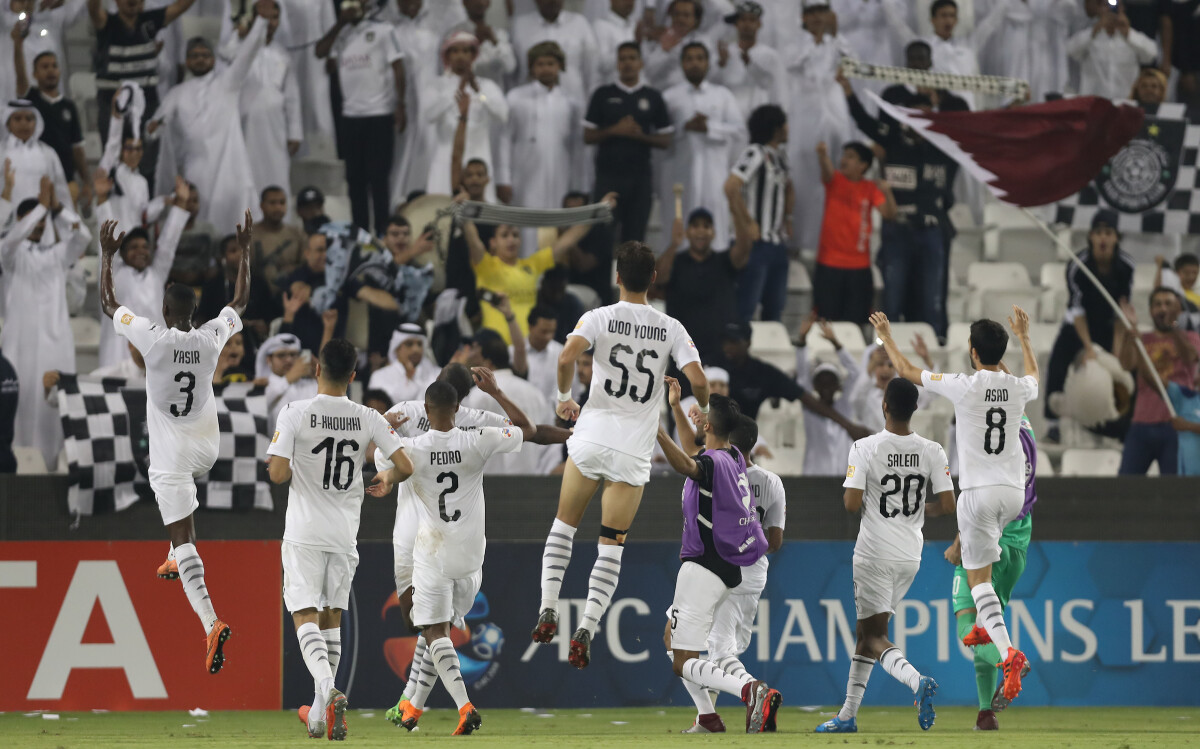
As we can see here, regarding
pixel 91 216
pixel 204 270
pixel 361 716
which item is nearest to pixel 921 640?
pixel 361 716

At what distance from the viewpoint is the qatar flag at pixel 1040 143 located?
1533 centimetres

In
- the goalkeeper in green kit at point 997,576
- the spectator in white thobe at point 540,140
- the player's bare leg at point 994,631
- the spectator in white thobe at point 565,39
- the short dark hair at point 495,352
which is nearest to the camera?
the player's bare leg at point 994,631

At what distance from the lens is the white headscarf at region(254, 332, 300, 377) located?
13.3 m

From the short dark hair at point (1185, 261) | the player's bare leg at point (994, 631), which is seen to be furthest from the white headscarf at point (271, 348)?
the short dark hair at point (1185, 261)

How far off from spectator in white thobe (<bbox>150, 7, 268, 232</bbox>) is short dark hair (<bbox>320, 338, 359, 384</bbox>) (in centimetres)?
679

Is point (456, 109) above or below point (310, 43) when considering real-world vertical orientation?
below

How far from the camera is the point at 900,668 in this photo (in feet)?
31.1

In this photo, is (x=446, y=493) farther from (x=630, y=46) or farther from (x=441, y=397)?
(x=630, y=46)

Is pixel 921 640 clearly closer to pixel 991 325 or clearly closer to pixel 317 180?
pixel 991 325

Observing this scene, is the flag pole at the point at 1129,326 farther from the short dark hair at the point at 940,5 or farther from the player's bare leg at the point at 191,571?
the player's bare leg at the point at 191,571

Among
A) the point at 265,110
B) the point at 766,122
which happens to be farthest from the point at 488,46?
the point at 766,122

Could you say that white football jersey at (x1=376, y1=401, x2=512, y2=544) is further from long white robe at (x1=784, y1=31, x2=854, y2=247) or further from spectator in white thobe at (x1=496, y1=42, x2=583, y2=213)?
long white robe at (x1=784, y1=31, x2=854, y2=247)

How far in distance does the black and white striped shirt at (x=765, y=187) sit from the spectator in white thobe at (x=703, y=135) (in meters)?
0.50

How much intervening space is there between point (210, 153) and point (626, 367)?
795 centimetres
